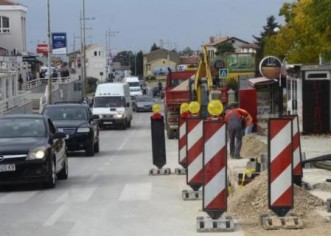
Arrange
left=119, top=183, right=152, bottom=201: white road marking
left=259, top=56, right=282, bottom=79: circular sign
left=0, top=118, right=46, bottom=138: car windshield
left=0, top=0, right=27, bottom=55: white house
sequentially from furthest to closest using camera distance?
left=0, top=0, right=27, bottom=55: white house, left=0, top=118, right=46, bottom=138: car windshield, left=119, top=183, right=152, bottom=201: white road marking, left=259, top=56, right=282, bottom=79: circular sign

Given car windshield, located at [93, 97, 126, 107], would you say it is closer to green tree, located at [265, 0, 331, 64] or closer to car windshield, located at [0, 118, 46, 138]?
green tree, located at [265, 0, 331, 64]

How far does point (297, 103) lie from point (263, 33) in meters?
76.3

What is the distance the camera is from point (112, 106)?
47469 millimetres

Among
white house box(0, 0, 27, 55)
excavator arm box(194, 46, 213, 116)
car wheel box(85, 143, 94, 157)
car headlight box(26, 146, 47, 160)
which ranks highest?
white house box(0, 0, 27, 55)

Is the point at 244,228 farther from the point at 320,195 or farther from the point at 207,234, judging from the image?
the point at 320,195

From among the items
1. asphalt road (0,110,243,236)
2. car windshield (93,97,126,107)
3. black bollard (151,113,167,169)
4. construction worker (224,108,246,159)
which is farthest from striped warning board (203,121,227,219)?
car windshield (93,97,126,107)

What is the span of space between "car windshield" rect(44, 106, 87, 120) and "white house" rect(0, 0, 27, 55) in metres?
72.0

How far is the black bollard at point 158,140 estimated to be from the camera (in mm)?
19094

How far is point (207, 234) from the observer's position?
10.5 meters

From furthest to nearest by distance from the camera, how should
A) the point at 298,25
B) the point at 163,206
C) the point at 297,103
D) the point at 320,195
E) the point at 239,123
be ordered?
the point at 298,25
the point at 297,103
the point at 239,123
the point at 163,206
the point at 320,195

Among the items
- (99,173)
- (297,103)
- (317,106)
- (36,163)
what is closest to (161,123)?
(99,173)

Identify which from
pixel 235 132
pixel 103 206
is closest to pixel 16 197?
pixel 103 206

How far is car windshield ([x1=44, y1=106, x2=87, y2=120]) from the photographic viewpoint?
28031mm

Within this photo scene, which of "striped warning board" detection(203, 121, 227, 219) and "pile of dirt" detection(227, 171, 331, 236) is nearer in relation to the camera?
"striped warning board" detection(203, 121, 227, 219)
